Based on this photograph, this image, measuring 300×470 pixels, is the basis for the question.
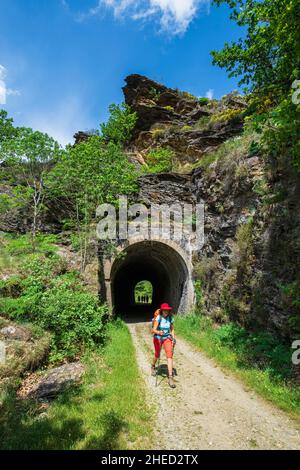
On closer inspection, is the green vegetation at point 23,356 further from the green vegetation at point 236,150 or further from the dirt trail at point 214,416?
the green vegetation at point 236,150

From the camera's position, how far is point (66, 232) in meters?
16.1

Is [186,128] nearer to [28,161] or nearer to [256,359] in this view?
[28,161]

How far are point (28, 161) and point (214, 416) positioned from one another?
14.8 m

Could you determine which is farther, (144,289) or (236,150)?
(144,289)

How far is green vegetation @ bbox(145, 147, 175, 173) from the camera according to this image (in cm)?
2388

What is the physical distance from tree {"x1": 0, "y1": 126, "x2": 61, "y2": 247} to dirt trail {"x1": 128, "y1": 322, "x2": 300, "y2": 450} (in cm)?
1134

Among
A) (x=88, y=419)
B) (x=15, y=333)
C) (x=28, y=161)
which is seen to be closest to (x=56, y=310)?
(x=15, y=333)

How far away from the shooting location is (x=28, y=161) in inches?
584

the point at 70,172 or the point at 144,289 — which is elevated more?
the point at 70,172

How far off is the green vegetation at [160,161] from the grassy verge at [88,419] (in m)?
19.4

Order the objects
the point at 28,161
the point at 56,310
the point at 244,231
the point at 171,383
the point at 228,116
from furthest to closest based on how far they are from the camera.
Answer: the point at 228,116 < the point at 28,161 < the point at 244,231 < the point at 56,310 < the point at 171,383

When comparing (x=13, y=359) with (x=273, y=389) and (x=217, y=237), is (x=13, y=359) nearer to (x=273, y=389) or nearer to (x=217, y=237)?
(x=273, y=389)

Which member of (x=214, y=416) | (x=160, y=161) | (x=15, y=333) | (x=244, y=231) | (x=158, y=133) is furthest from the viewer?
(x=158, y=133)
